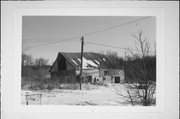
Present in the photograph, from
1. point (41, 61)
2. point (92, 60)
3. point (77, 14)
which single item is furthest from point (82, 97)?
point (77, 14)

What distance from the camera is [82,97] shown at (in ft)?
9.75

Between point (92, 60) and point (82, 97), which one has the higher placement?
point (92, 60)

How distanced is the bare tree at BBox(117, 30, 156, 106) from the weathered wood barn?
0.11 meters

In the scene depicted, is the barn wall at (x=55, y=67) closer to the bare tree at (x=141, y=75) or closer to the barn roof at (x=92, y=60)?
the barn roof at (x=92, y=60)

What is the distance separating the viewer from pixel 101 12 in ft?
9.76

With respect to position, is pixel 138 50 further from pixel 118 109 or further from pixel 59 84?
pixel 59 84

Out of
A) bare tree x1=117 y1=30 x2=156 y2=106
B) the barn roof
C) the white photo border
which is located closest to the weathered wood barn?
the barn roof

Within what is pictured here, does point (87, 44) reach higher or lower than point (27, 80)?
higher

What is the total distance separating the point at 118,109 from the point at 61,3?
1193 millimetres

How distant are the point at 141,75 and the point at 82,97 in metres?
0.63

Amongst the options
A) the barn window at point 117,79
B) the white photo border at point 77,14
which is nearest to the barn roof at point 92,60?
the barn window at point 117,79

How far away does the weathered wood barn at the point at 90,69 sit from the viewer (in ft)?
9.74

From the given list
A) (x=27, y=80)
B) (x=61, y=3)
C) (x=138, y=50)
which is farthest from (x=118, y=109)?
(x=61, y=3)

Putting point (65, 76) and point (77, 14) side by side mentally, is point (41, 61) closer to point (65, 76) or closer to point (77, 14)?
point (65, 76)
